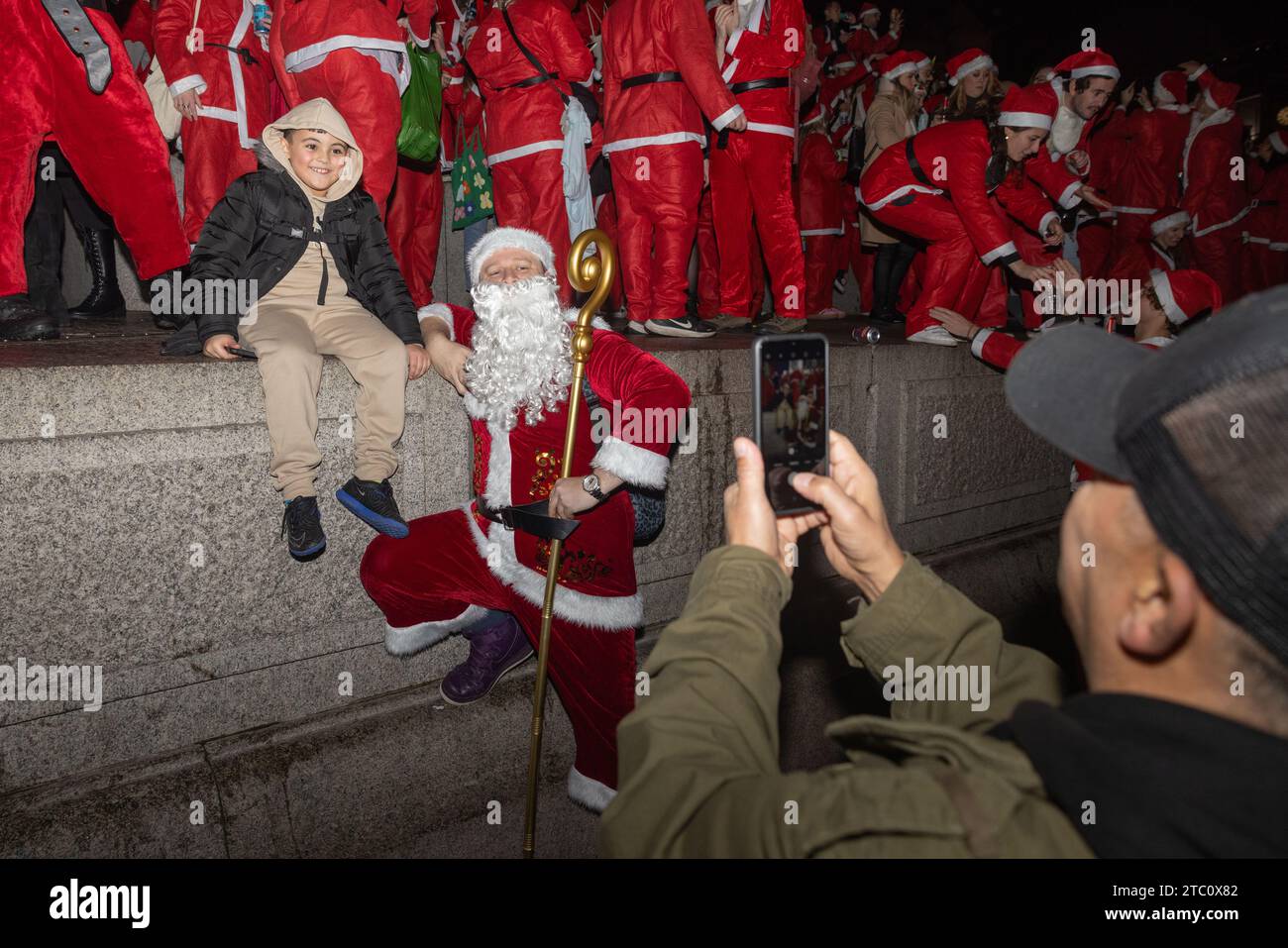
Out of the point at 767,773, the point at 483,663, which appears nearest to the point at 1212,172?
the point at 483,663

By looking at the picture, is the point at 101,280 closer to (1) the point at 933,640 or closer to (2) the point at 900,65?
(1) the point at 933,640

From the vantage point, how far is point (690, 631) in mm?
1200

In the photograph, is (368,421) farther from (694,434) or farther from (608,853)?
(608,853)

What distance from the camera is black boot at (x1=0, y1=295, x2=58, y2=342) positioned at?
317 centimetres

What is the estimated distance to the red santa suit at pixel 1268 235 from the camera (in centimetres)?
992

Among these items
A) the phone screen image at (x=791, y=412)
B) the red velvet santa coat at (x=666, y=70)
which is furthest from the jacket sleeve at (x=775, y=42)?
the phone screen image at (x=791, y=412)

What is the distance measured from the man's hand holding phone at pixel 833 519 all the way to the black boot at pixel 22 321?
289 centimetres

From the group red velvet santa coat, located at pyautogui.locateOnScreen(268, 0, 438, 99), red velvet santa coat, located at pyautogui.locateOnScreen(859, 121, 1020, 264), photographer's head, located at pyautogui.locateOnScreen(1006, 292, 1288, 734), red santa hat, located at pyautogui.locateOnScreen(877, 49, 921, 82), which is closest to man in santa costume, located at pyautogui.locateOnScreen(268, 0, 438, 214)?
red velvet santa coat, located at pyautogui.locateOnScreen(268, 0, 438, 99)

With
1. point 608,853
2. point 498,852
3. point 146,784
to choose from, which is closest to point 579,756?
point 498,852

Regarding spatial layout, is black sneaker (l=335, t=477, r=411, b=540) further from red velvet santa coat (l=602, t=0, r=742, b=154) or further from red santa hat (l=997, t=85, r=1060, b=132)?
red santa hat (l=997, t=85, r=1060, b=132)

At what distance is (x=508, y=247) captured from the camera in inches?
126

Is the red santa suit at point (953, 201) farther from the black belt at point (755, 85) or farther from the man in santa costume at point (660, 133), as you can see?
the man in santa costume at point (660, 133)

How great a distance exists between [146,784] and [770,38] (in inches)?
181

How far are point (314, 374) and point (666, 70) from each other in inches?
114
